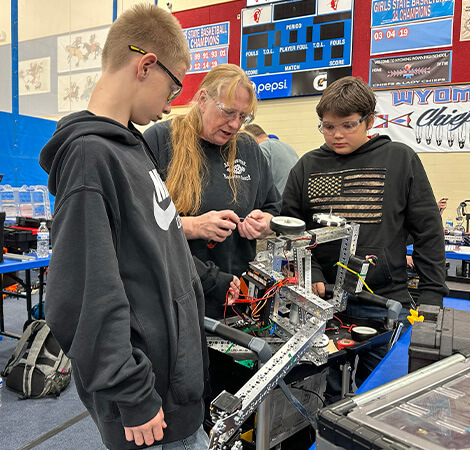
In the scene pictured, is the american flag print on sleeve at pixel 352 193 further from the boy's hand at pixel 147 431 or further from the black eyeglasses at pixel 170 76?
the boy's hand at pixel 147 431

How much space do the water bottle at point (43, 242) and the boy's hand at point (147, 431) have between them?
7.99ft

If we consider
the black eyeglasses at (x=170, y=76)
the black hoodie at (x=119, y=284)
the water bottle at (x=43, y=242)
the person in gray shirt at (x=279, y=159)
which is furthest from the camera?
the person in gray shirt at (x=279, y=159)

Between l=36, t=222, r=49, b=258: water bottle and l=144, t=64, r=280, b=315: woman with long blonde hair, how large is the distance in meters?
1.92

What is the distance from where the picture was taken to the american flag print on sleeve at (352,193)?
4.79 ft

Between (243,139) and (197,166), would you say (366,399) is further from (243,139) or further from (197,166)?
(243,139)

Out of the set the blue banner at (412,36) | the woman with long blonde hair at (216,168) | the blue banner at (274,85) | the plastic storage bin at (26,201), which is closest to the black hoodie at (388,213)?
the woman with long blonde hair at (216,168)

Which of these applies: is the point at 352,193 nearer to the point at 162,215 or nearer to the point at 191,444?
the point at 162,215

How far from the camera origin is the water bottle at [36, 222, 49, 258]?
9.66ft

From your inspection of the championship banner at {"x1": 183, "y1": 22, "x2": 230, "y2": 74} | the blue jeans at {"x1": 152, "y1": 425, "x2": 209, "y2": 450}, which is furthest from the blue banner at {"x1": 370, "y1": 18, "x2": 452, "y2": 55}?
the blue jeans at {"x1": 152, "y1": 425, "x2": 209, "y2": 450}

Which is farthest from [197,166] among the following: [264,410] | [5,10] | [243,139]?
[5,10]

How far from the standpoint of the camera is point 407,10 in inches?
199

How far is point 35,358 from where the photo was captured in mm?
2613

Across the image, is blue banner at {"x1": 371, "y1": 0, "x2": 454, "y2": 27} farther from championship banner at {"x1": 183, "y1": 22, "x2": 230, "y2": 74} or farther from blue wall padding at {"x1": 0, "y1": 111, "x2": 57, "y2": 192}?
blue wall padding at {"x1": 0, "y1": 111, "x2": 57, "y2": 192}

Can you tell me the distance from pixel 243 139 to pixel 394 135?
433 centimetres
